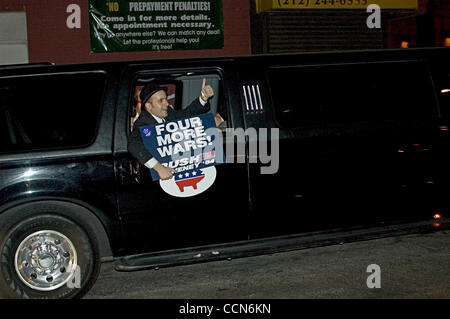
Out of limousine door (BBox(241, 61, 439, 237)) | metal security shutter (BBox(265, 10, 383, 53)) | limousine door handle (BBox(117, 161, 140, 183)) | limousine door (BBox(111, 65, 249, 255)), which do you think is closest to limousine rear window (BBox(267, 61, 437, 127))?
limousine door (BBox(241, 61, 439, 237))

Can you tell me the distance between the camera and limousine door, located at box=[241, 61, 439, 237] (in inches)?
189

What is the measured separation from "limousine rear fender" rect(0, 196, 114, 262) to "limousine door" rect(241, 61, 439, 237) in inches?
48.6

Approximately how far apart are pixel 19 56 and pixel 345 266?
7.67 m

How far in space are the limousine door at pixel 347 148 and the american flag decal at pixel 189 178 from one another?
1.51 feet

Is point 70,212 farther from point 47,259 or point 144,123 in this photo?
point 144,123

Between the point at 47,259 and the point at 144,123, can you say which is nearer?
the point at 47,259

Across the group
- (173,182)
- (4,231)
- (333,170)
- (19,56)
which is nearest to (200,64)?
(173,182)

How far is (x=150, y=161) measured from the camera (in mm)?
4402

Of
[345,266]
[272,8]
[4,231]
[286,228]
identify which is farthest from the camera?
[272,8]

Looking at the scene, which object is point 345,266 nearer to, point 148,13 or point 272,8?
point 272,8

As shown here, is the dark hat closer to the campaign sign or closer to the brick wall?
the campaign sign

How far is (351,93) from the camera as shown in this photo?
498 centimetres

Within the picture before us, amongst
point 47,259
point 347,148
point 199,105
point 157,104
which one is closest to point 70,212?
point 47,259

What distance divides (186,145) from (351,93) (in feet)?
5.22
